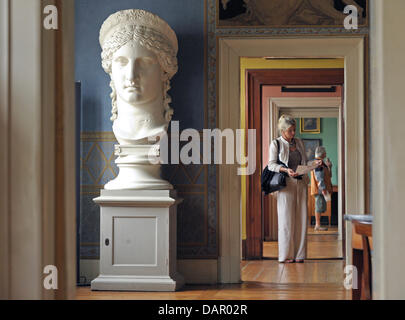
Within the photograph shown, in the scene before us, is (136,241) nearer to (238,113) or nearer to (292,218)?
(238,113)

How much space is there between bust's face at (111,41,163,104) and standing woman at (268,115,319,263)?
2612 mm

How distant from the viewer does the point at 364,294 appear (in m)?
3.92

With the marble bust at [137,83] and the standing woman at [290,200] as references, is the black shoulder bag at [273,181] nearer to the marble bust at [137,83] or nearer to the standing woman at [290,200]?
the standing woman at [290,200]

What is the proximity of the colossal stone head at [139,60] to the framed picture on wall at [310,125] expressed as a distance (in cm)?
1103

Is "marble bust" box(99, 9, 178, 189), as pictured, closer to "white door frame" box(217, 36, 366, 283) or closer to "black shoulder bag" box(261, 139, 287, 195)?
"white door frame" box(217, 36, 366, 283)

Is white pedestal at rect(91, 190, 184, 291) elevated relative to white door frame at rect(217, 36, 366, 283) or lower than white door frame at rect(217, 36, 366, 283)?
lower

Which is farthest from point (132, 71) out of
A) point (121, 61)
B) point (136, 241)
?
point (136, 241)

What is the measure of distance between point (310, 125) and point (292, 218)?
9077 millimetres

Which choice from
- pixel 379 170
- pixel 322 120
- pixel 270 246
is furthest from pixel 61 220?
pixel 322 120

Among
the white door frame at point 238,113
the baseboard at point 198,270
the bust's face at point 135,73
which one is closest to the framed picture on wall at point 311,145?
the white door frame at point 238,113

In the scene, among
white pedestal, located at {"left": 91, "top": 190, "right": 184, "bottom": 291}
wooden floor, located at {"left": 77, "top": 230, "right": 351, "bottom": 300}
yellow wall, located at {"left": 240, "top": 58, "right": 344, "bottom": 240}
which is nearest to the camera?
wooden floor, located at {"left": 77, "top": 230, "right": 351, "bottom": 300}

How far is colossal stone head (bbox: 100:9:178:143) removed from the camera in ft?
19.4

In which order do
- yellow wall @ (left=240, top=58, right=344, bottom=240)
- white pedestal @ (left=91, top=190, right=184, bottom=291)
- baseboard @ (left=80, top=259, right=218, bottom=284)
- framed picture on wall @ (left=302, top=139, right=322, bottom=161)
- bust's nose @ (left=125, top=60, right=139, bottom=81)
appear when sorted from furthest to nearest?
framed picture on wall @ (left=302, top=139, right=322, bottom=161) → yellow wall @ (left=240, top=58, right=344, bottom=240) → baseboard @ (left=80, top=259, right=218, bottom=284) → bust's nose @ (left=125, top=60, right=139, bottom=81) → white pedestal @ (left=91, top=190, right=184, bottom=291)

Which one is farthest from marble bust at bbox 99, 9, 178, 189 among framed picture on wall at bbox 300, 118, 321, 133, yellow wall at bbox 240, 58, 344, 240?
framed picture on wall at bbox 300, 118, 321, 133
